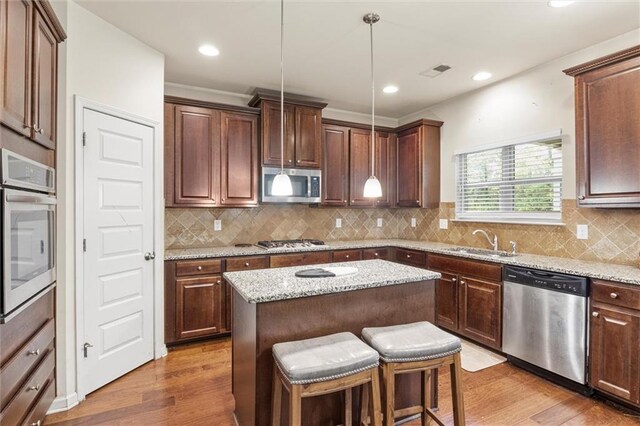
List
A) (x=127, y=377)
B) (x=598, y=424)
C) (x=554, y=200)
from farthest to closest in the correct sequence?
1. (x=554, y=200)
2. (x=127, y=377)
3. (x=598, y=424)

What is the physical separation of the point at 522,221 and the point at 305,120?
102 inches

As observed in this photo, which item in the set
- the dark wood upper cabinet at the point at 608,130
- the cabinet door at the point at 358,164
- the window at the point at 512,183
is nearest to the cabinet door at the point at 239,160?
the cabinet door at the point at 358,164

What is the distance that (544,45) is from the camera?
2.83 metres

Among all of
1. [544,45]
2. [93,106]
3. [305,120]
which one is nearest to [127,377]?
[93,106]

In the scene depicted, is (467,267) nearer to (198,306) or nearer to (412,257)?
(412,257)

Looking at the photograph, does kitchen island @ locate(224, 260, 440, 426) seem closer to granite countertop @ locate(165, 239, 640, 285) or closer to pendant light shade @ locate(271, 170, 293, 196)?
pendant light shade @ locate(271, 170, 293, 196)

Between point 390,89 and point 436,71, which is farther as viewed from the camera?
point 390,89

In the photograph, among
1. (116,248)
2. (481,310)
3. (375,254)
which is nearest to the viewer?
(116,248)

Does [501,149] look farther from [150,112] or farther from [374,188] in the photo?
[150,112]

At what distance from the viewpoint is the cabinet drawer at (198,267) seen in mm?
3186

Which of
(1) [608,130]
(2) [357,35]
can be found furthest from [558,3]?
(2) [357,35]

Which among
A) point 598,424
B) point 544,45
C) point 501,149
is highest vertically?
point 544,45

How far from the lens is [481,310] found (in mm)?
3145

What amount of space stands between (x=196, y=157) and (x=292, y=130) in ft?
3.69
